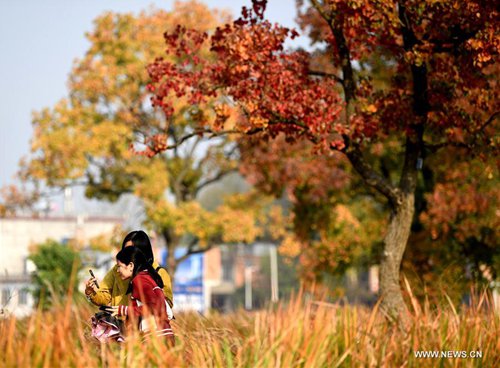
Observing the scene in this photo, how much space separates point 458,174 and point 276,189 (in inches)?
204

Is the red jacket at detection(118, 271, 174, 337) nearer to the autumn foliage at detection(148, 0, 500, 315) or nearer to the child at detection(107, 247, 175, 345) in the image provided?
the child at detection(107, 247, 175, 345)

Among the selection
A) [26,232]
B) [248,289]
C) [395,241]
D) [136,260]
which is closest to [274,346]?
[136,260]

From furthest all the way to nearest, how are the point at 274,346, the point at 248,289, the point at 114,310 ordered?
1. the point at 248,289
2. the point at 114,310
3. the point at 274,346

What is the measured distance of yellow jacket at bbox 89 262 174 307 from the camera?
7730mm

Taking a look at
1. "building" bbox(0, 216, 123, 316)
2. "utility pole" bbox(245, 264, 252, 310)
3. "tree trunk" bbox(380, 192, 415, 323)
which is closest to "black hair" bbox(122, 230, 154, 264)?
"tree trunk" bbox(380, 192, 415, 323)

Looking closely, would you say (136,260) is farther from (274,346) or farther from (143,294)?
(274,346)

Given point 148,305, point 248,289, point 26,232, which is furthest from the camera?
point 248,289

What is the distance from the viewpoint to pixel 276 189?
2300cm

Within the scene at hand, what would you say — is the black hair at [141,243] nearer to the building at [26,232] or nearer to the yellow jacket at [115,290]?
the yellow jacket at [115,290]

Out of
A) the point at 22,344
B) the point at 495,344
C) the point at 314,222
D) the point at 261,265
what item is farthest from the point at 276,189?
the point at 261,265

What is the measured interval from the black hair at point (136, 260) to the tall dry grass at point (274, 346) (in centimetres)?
57

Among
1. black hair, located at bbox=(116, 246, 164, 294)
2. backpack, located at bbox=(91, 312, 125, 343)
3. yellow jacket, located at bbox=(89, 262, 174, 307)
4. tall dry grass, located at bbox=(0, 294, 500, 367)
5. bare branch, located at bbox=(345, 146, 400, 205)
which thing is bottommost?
tall dry grass, located at bbox=(0, 294, 500, 367)

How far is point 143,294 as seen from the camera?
7207 mm

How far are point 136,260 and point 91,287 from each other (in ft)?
1.86
